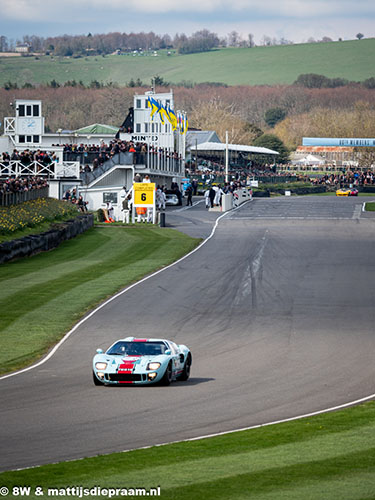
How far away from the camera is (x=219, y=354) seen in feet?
76.5

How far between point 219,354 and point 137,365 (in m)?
4.38

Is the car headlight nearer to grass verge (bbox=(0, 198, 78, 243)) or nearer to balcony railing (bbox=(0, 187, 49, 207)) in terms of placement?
grass verge (bbox=(0, 198, 78, 243))

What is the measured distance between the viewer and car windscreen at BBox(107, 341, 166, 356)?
19688 millimetres

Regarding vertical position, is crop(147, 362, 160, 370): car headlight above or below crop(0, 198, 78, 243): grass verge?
above

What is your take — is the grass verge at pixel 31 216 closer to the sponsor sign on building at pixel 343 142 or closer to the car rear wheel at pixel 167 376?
the car rear wheel at pixel 167 376

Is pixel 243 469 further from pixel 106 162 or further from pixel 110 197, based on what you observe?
pixel 106 162

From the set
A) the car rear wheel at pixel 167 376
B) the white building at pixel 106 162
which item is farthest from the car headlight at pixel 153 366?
the white building at pixel 106 162

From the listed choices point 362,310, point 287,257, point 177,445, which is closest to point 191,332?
point 362,310

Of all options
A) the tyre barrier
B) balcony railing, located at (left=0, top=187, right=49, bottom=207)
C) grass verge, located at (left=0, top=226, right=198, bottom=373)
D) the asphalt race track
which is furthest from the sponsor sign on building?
the asphalt race track

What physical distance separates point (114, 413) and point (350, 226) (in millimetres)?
45952

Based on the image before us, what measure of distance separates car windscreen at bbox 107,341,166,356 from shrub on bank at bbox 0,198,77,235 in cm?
2493

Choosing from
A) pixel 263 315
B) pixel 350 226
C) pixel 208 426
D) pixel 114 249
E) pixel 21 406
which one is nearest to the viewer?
pixel 208 426

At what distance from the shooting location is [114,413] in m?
16.5

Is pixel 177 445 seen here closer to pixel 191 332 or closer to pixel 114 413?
pixel 114 413
